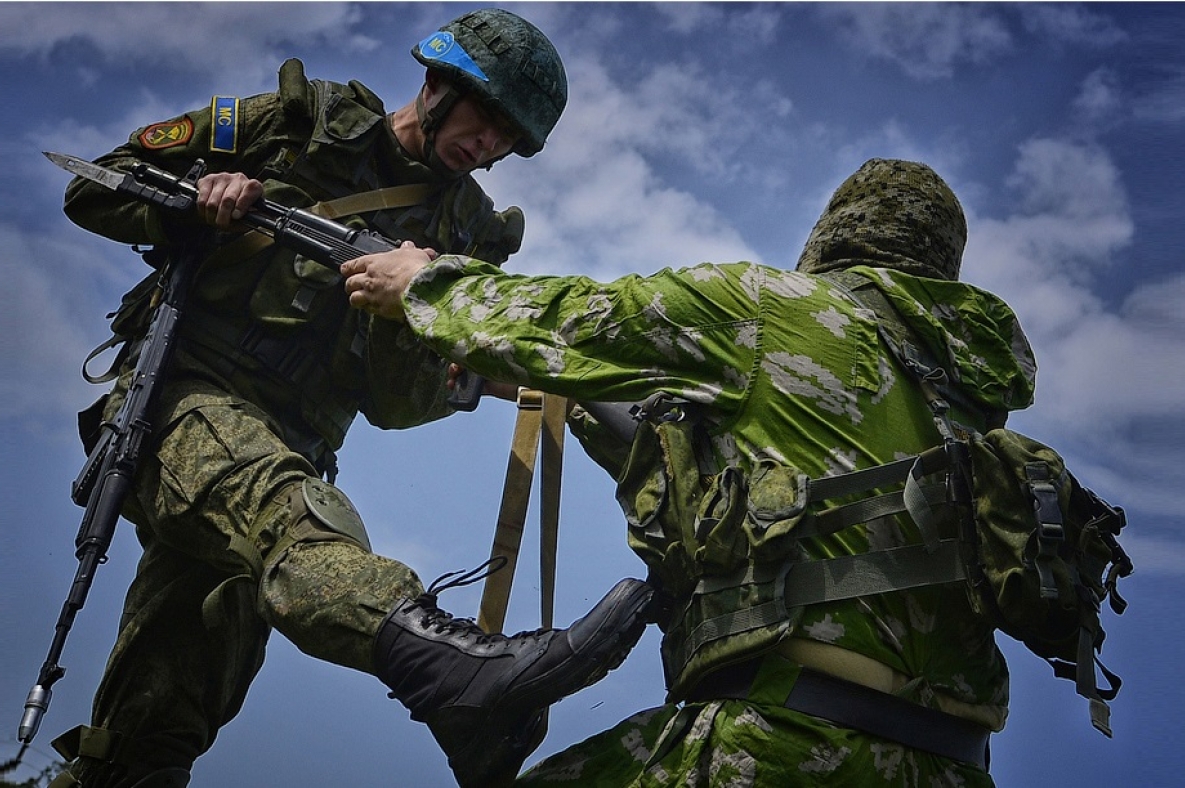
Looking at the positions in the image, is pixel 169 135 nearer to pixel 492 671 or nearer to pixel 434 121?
pixel 434 121

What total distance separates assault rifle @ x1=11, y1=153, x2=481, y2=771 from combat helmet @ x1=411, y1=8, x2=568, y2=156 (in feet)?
3.14

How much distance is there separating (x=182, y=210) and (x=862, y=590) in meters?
3.62

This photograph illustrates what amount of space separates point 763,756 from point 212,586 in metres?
3.13

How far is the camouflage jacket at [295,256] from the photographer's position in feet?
19.5

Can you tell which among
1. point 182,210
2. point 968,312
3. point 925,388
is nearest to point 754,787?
point 925,388

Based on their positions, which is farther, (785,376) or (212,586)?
(212,586)

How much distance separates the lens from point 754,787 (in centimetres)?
383

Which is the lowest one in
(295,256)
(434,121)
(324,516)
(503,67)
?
(324,516)

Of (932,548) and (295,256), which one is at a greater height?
(295,256)

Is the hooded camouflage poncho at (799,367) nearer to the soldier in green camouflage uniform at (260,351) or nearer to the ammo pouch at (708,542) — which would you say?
the ammo pouch at (708,542)

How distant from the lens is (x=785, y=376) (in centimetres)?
422

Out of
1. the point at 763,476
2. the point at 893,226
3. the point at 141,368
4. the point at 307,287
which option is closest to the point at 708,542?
the point at 763,476

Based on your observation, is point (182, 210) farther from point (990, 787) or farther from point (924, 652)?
point (990, 787)

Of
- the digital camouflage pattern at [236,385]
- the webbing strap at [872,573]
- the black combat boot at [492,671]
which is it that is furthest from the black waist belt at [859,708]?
the digital camouflage pattern at [236,385]
